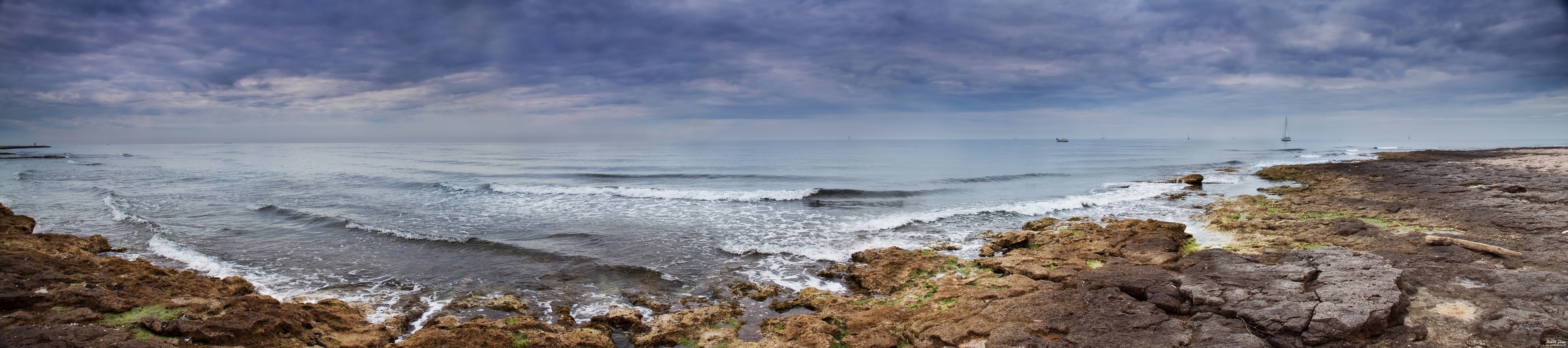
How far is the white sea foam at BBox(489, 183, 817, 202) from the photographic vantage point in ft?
72.5

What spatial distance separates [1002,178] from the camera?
31875mm

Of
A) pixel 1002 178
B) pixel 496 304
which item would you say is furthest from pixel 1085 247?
pixel 1002 178

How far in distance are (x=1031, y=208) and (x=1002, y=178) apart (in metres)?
14.8

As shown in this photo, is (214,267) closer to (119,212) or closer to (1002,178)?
(119,212)

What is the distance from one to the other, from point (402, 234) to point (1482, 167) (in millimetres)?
43381

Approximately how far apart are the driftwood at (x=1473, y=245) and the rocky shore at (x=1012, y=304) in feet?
0.18

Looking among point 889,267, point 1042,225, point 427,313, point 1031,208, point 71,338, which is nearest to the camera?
point 71,338

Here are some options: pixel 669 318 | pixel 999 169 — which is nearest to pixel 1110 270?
pixel 669 318

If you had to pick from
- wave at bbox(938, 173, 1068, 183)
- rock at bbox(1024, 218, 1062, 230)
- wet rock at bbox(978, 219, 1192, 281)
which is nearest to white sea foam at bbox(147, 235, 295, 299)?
wet rock at bbox(978, 219, 1192, 281)

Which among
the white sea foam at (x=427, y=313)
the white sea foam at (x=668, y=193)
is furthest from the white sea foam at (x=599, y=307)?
the white sea foam at (x=668, y=193)

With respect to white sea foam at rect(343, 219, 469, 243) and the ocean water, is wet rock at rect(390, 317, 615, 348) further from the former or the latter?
white sea foam at rect(343, 219, 469, 243)

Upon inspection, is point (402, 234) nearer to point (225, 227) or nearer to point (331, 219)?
point (331, 219)

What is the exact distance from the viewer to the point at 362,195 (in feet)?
73.4

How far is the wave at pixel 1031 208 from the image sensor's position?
15477 millimetres
